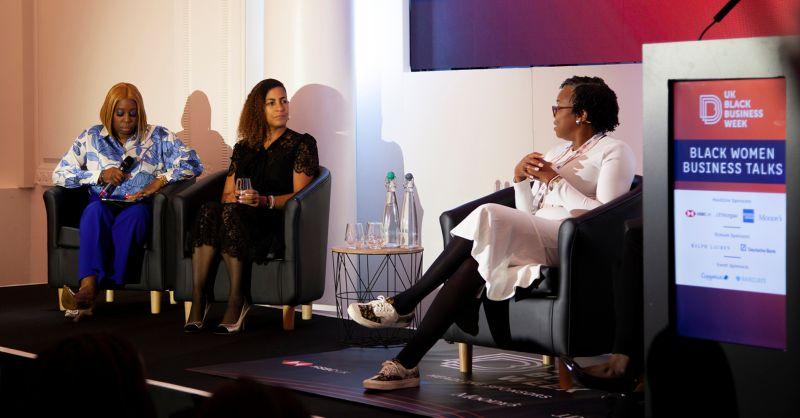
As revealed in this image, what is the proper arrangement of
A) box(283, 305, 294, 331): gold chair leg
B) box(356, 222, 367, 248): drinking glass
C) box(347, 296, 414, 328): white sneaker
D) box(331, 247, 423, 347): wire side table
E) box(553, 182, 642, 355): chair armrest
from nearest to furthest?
box(553, 182, 642, 355): chair armrest, box(347, 296, 414, 328): white sneaker, box(356, 222, 367, 248): drinking glass, box(283, 305, 294, 331): gold chair leg, box(331, 247, 423, 347): wire side table

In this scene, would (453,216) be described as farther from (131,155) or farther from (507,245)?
(131,155)

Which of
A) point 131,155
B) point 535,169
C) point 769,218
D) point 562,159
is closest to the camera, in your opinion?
point 769,218

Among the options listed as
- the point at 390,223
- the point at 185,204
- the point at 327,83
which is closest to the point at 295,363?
the point at 390,223

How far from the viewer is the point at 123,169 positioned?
6.41m

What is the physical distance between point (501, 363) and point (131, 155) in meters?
2.71

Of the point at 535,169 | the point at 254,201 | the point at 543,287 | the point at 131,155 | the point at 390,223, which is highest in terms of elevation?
the point at 131,155

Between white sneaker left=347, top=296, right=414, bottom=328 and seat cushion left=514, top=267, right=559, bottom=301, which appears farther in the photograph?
white sneaker left=347, top=296, right=414, bottom=328

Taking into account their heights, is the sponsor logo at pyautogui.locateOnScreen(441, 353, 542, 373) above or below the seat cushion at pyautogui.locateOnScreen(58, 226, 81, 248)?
below

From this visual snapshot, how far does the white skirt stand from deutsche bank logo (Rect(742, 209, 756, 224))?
1.62m

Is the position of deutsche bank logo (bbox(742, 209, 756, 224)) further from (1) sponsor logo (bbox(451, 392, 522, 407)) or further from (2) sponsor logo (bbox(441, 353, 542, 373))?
(2) sponsor logo (bbox(441, 353, 542, 373))

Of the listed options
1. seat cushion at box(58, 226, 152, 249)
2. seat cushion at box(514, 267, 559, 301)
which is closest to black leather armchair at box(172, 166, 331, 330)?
seat cushion at box(58, 226, 152, 249)

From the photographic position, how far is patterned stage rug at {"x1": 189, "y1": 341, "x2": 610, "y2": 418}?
384 centimetres

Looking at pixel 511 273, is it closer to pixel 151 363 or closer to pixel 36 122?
pixel 151 363

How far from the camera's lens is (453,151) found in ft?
19.2
